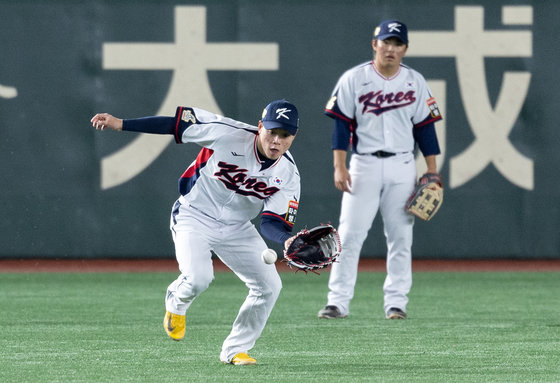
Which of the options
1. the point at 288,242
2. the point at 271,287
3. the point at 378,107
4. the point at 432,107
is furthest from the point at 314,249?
the point at 432,107

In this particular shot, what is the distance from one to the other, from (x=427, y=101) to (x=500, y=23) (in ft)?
13.0

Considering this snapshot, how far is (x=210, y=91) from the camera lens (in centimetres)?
1130

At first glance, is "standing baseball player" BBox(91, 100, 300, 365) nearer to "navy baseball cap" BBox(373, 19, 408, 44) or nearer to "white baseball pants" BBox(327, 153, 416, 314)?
"white baseball pants" BBox(327, 153, 416, 314)

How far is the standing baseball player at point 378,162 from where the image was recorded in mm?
7625

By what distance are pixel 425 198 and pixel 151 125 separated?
2.65m

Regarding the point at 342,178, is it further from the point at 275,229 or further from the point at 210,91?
the point at 210,91

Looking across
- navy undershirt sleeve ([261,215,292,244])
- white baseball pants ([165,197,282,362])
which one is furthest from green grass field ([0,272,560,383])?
navy undershirt sleeve ([261,215,292,244])

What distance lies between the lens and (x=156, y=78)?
445 inches

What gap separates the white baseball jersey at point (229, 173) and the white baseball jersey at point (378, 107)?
1.92 metres

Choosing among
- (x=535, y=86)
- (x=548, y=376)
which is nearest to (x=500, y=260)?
(x=535, y=86)

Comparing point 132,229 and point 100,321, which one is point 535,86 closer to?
point 132,229

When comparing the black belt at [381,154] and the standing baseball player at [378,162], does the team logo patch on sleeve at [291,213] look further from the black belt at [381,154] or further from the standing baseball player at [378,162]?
the black belt at [381,154]

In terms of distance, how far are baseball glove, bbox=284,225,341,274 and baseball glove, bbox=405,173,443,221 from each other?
243cm

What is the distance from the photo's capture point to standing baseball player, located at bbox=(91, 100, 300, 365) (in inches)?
218
